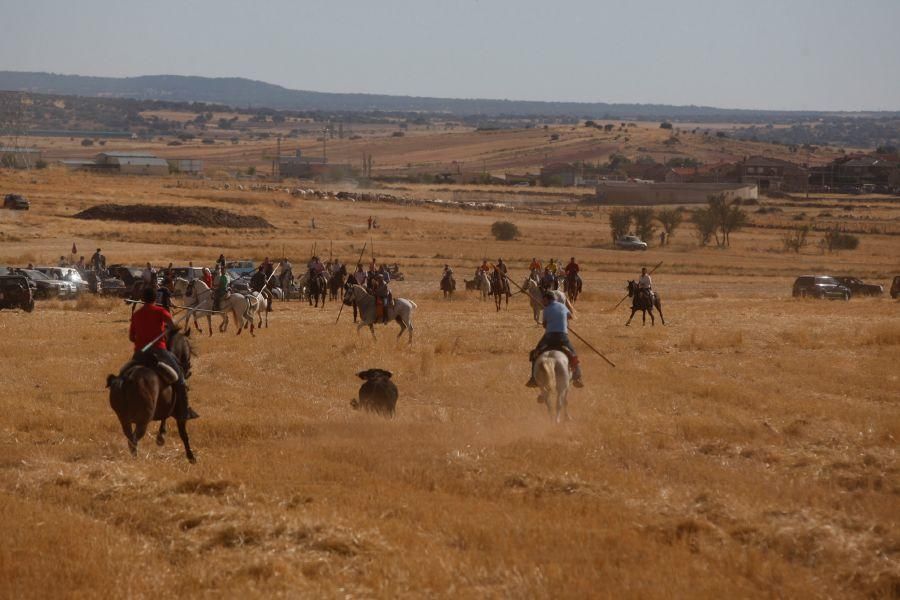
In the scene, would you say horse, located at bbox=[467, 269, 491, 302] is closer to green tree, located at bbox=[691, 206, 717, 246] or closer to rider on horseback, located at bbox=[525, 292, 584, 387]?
rider on horseback, located at bbox=[525, 292, 584, 387]

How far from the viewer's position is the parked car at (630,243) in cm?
7667

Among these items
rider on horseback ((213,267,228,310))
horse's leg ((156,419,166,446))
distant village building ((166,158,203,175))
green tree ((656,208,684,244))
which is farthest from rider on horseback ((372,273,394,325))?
distant village building ((166,158,203,175))

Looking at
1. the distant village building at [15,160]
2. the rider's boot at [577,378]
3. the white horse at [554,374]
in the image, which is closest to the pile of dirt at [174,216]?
the rider's boot at [577,378]

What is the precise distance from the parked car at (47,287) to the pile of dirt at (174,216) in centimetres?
3815

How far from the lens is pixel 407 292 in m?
45.7

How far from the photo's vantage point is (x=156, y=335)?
555 inches

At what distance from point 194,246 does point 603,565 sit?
58.8 meters

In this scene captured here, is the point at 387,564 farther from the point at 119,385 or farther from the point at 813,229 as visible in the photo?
the point at 813,229

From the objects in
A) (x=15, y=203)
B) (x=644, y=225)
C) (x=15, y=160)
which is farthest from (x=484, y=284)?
(x=15, y=160)

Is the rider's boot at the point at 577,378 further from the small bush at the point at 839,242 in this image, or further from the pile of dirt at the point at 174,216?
the small bush at the point at 839,242

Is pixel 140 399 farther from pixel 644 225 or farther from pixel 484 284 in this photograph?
pixel 644 225

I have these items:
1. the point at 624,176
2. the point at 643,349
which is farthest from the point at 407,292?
the point at 624,176

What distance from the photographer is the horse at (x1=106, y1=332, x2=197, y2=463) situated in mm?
13547

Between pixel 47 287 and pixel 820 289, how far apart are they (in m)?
27.1
